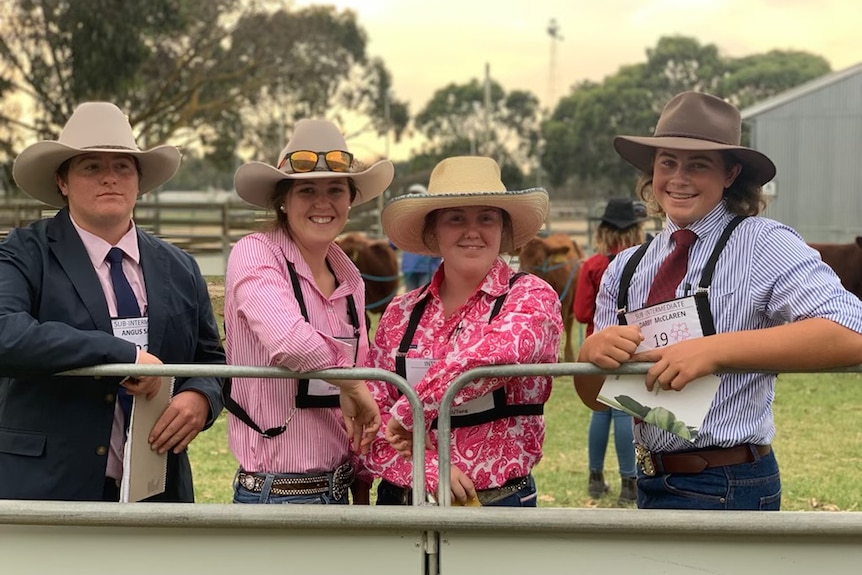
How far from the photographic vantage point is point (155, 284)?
3.00 metres

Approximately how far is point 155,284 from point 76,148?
51 cm

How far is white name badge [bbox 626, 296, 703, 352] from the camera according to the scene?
244 centimetres

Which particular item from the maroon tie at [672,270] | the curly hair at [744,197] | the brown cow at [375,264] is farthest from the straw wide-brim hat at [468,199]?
the brown cow at [375,264]

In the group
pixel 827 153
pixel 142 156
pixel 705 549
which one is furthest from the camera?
pixel 827 153

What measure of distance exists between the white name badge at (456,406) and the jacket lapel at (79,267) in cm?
→ 98

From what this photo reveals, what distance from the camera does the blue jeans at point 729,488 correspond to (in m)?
2.46

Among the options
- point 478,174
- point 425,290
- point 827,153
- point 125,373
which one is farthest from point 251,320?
point 827,153

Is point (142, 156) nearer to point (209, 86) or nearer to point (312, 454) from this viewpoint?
point (312, 454)

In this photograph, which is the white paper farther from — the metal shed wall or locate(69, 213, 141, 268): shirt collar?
the metal shed wall

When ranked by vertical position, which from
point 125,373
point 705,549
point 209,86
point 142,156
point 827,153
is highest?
point 209,86

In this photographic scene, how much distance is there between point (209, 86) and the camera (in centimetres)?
2794

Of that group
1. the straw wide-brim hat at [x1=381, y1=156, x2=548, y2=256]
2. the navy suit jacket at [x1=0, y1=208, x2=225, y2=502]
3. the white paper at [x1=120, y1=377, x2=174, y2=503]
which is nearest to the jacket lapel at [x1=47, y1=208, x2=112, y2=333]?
the navy suit jacket at [x1=0, y1=208, x2=225, y2=502]

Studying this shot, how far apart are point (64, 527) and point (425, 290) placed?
1261mm

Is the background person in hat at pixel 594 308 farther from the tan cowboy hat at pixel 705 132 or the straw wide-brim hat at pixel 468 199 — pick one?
A: the tan cowboy hat at pixel 705 132
